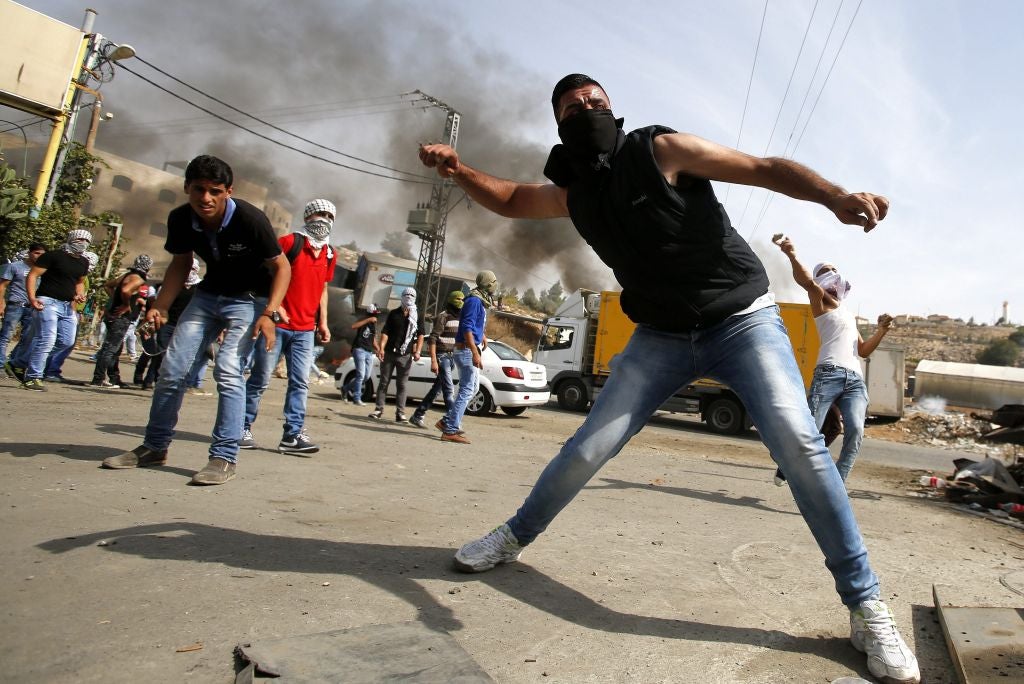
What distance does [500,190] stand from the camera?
286 centimetres

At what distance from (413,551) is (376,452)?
3114mm

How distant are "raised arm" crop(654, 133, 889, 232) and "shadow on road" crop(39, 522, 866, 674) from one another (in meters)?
1.37

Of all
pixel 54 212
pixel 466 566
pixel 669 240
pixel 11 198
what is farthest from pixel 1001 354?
pixel 466 566

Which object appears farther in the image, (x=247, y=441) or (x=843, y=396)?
(x=247, y=441)

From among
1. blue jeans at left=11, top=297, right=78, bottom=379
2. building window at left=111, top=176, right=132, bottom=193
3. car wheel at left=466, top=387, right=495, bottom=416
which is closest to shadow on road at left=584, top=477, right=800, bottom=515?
blue jeans at left=11, top=297, right=78, bottom=379

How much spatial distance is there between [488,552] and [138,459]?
2524 mm

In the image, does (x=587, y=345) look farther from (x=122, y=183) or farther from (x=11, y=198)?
(x=122, y=183)

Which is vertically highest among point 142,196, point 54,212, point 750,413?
point 142,196

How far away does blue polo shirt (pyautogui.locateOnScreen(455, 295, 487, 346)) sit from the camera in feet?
24.3

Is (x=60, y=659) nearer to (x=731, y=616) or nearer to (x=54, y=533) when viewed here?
(x=54, y=533)

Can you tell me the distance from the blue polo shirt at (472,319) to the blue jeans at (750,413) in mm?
4758

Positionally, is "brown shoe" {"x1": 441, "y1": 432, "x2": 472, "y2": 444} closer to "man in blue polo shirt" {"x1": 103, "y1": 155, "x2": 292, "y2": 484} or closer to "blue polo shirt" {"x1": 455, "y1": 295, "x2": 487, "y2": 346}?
"blue polo shirt" {"x1": 455, "y1": 295, "x2": 487, "y2": 346}

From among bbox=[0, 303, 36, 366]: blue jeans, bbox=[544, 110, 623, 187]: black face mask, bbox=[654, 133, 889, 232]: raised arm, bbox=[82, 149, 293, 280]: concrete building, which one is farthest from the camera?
bbox=[82, 149, 293, 280]: concrete building

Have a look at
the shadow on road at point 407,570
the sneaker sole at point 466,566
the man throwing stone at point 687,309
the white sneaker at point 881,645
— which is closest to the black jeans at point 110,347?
the shadow on road at point 407,570
